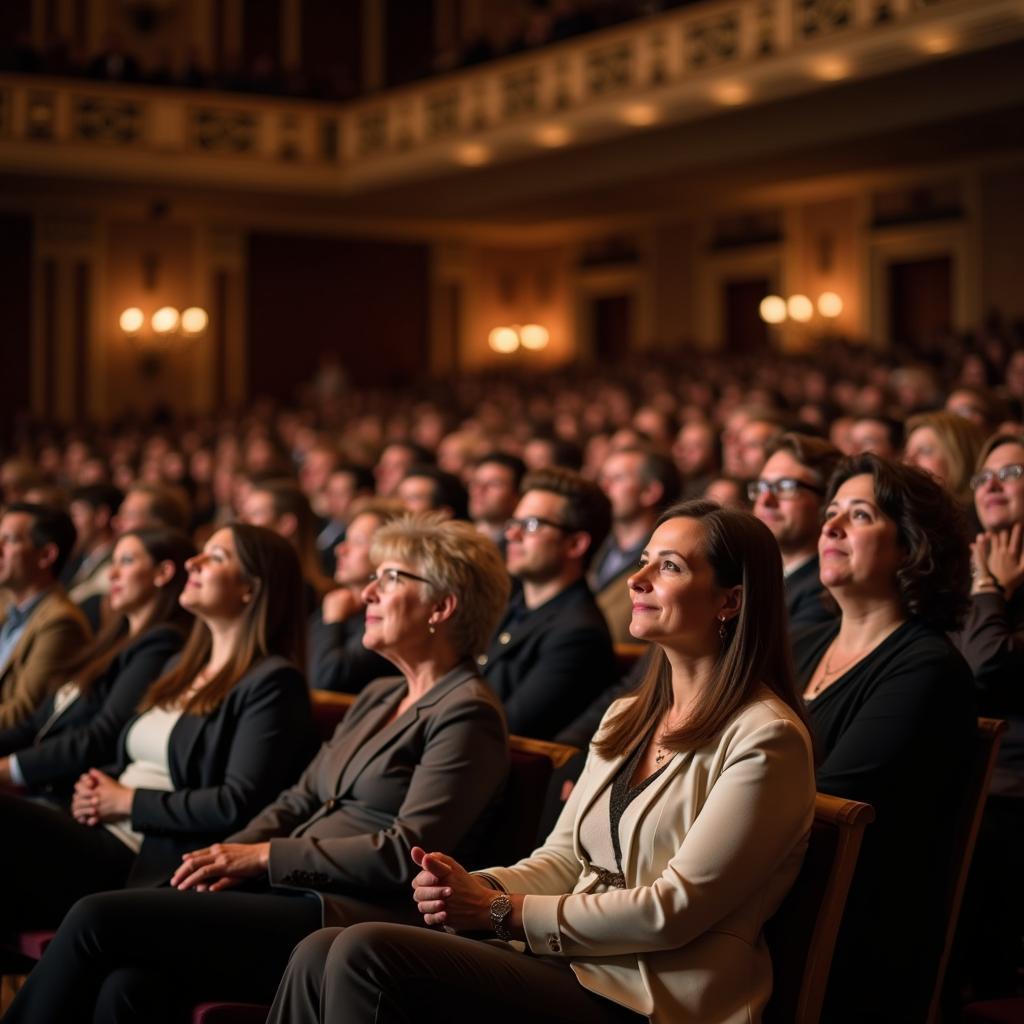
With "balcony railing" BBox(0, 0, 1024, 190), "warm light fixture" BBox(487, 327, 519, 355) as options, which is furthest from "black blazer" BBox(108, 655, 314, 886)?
"warm light fixture" BBox(487, 327, 519, 355)

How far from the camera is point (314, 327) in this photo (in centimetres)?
1734

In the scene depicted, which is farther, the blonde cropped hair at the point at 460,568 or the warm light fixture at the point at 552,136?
the warm light fixture at the point at 552,136

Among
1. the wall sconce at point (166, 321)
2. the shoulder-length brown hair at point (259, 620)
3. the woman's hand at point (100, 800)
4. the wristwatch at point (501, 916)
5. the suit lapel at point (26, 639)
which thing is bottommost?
the woman's hand at point (100, 800)

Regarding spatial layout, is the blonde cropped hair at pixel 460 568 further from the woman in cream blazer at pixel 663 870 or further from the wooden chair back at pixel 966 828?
the wooden chair back at pixel 966 828

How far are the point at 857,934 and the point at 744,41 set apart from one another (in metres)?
9.88

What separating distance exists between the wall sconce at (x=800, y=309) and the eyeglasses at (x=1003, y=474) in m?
12.1

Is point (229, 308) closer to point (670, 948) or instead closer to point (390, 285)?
point (390, 285)

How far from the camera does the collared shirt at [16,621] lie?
4.05 m

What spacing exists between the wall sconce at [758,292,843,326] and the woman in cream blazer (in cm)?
1307

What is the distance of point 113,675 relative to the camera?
11.5ft

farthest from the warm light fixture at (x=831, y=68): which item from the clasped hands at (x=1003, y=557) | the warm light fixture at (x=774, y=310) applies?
A: the clasped hands at (x=1003, y=557)

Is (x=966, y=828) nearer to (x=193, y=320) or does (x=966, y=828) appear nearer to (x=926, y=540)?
(x=926, y=540)

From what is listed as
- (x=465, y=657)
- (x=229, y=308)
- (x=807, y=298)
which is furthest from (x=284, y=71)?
(x=465, y=657)

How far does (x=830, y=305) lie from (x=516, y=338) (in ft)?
15.1
